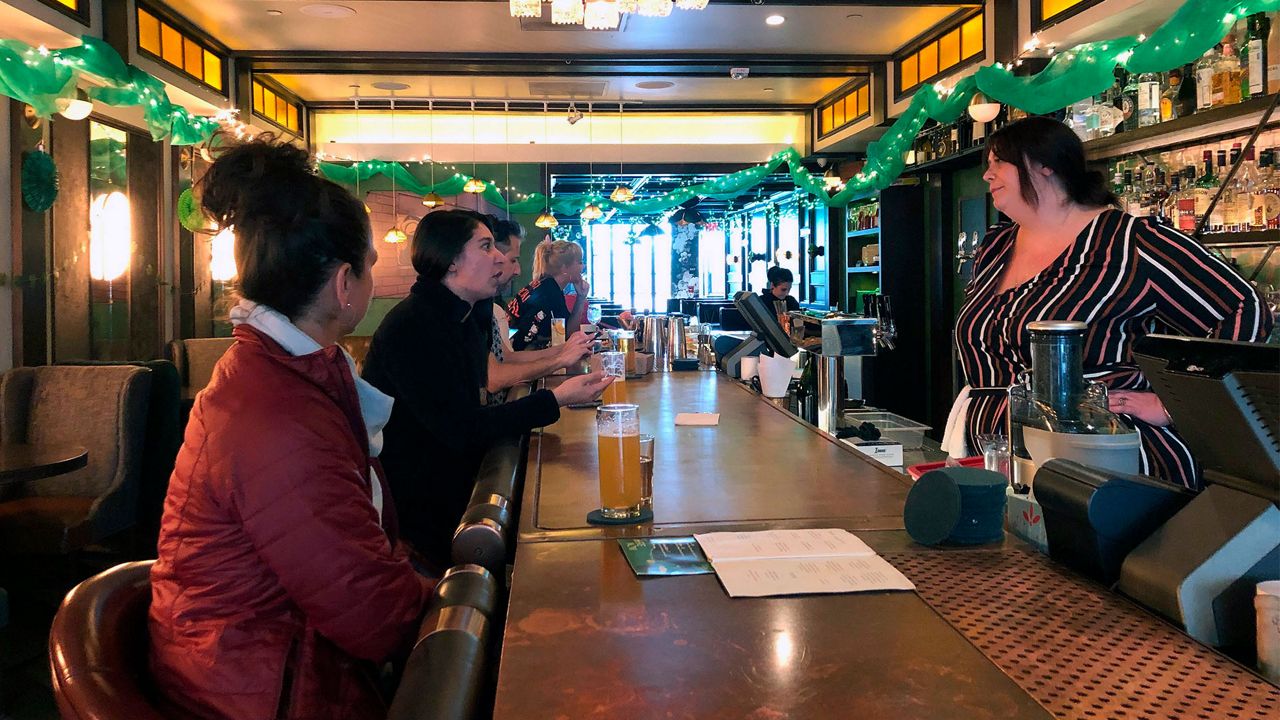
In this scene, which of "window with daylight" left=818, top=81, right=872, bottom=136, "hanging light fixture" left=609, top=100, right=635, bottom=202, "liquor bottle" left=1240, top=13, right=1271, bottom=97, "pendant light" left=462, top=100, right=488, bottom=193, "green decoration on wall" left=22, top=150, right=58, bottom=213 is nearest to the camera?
"liquor bottle" left=1240, top=13, right=1271, bottom=97

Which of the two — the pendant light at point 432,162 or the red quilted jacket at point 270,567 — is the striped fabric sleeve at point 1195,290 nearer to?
the red quilted jacket at point 270,567

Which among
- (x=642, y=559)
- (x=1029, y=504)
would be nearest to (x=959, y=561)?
(x=1029, y=504)

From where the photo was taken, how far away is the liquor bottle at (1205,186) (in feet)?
13.5

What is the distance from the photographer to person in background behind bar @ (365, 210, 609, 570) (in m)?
2.31

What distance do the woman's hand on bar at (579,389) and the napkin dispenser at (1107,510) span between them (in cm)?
145

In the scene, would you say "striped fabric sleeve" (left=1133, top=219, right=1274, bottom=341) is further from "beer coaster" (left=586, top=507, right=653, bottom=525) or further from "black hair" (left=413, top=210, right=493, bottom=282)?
"black hair" (left=413, top=210, right=493, bottom=282)

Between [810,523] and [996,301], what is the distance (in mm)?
1189

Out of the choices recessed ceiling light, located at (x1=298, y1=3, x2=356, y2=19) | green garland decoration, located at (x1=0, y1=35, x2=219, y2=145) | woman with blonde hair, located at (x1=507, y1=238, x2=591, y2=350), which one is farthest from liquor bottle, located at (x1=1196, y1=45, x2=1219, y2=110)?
recessed ceiling light, located at (x1=298, y1=3, x2=356, y2=19)

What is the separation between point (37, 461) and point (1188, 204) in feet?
15.4

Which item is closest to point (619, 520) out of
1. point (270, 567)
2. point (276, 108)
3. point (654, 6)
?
point (270, 567)

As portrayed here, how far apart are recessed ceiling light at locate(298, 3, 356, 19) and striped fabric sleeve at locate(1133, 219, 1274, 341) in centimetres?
590

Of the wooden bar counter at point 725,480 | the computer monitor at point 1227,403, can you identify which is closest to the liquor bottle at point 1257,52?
the wooden bar counter at point 725,480

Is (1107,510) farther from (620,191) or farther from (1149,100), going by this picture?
(620,191)

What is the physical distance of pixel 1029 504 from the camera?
56.6 inches
